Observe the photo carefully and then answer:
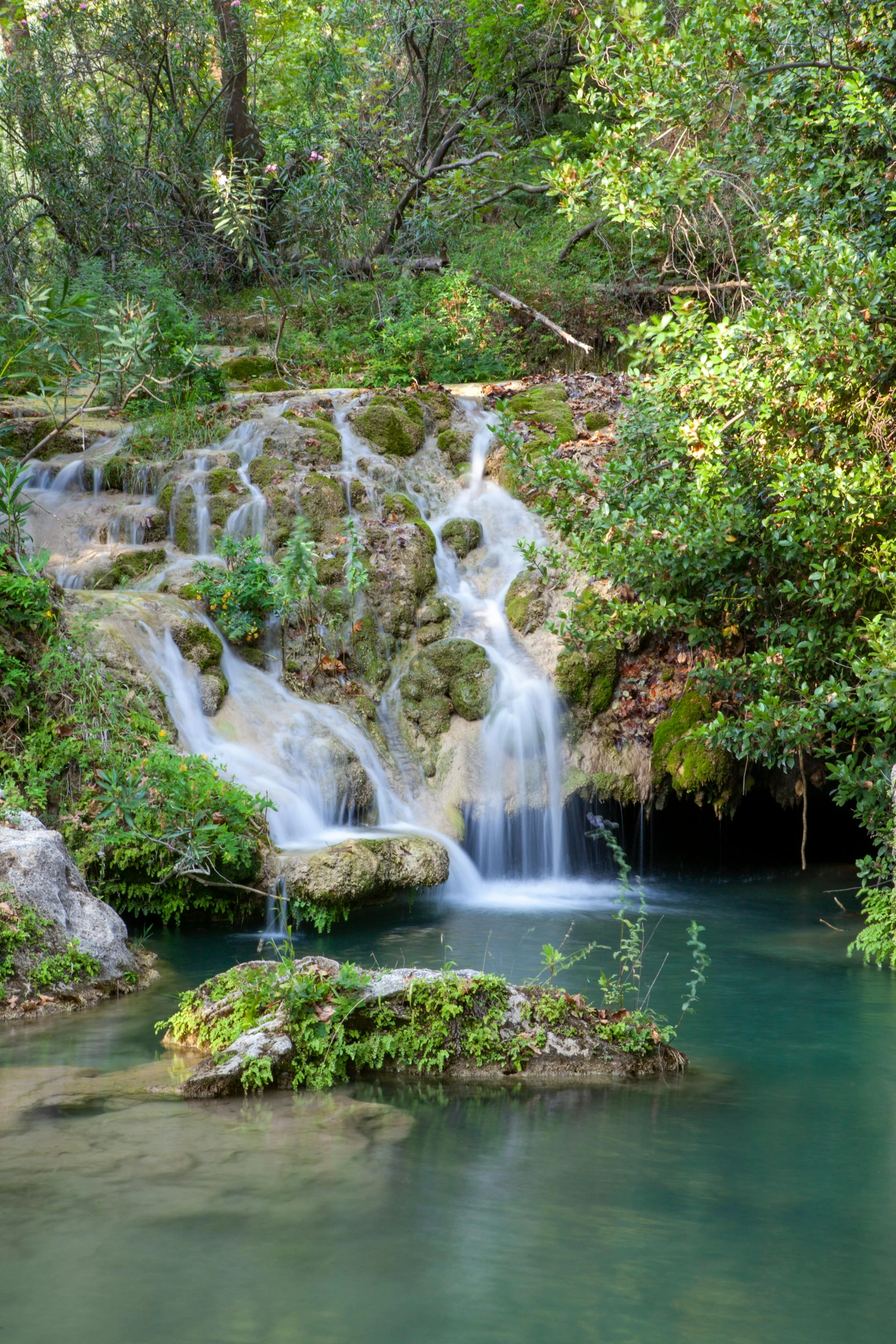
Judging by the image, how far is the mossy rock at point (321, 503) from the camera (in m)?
11.9

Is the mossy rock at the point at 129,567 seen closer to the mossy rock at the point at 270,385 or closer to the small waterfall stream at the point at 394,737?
the small waterfall stream at the point at 394,737

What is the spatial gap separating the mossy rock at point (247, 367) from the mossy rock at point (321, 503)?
5309mm

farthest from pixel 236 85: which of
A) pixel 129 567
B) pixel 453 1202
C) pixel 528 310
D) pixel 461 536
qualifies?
pixel 453 1202

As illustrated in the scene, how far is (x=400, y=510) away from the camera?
12.2 m

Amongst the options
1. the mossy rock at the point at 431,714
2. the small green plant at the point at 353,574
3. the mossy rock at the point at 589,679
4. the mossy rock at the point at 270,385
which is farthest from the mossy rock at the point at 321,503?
the mossy rock at the point at 270,385

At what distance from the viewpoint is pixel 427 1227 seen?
3.87 meters

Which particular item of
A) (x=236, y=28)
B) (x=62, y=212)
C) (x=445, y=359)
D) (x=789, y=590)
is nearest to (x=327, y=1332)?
(x=789, y=590)

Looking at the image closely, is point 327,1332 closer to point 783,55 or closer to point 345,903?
point 345,903

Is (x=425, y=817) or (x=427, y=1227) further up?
(x=425, y=817)

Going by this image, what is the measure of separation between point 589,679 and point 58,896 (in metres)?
5.66

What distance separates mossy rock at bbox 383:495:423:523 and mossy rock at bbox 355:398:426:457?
46.2 inches

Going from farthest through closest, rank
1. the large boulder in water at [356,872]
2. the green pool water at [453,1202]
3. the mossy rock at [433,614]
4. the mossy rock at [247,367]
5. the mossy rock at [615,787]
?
the mossy rock at [247,367], the mossy rock at [433,614], the mossy rock at [615,787], the large boulder in water at [356,872], the green pool water at [453,1202]

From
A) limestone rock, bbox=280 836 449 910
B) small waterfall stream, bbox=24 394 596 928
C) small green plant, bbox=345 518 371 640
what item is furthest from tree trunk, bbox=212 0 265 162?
limestone rock, bbox=280 836 449 910

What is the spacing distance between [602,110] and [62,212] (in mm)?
13967
